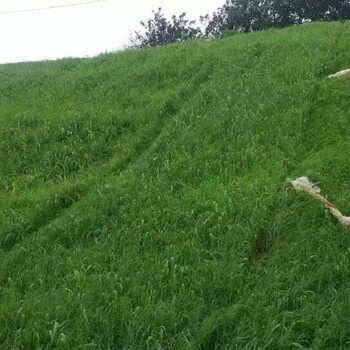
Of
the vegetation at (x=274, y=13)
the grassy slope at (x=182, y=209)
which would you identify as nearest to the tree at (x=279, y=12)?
the vegetation at (x=274, y=13)

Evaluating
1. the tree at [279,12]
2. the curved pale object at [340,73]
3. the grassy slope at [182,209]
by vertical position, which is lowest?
the grassy slope at [182,209]

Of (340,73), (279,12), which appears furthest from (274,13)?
(340,73)

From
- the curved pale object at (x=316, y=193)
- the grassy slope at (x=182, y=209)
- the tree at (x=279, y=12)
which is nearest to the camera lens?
the grassy slope at (x=182, y=209)

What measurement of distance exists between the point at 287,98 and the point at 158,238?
14.1 feet

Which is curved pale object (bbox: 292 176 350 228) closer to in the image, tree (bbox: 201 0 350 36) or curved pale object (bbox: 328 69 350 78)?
curved pale object (bbox: 328 69 350 78)

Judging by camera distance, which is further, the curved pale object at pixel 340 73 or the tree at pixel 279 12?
the tree at pixel 279 12

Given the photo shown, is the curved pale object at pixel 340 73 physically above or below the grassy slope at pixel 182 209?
above

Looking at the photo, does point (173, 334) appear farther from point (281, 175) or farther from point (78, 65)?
point (78, 65)

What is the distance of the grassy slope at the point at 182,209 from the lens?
4.62m

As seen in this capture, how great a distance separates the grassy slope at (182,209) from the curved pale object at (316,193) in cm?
10

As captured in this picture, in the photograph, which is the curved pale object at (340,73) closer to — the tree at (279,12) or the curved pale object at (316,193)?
the curved pale object at (316,193)

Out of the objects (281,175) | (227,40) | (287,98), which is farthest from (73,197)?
(227,40)

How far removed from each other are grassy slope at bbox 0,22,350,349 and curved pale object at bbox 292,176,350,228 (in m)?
0.10

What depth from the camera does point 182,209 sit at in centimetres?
639
